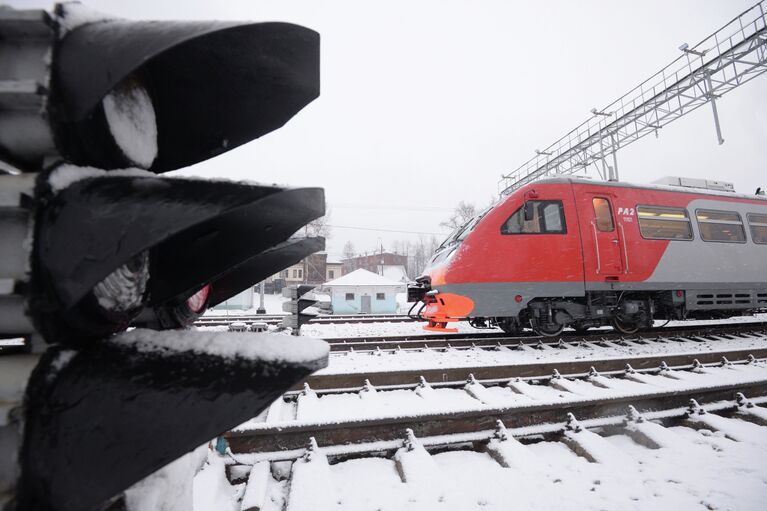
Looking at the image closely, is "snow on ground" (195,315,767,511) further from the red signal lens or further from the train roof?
the train roof

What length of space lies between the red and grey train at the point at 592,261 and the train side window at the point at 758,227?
46 centimetres

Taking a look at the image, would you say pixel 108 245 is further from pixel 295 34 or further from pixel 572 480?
pixel 572 480

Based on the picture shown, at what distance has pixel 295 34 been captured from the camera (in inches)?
34.8

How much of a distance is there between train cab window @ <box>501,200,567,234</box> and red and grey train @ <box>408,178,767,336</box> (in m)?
0.02

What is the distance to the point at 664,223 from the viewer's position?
7184 millimetres

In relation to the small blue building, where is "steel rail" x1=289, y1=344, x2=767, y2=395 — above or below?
below

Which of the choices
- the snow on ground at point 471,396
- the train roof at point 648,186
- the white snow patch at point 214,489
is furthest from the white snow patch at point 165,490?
the train roof at point 648,186

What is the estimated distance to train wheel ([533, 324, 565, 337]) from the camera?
266 inches

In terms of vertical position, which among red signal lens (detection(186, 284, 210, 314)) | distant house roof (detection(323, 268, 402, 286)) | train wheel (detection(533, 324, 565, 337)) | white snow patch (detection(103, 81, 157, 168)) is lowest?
train wheel (detection(533, 324, 565, 337))

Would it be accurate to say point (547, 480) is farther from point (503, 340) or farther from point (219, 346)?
point (503, 340)

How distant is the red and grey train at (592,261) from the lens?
6246 mm

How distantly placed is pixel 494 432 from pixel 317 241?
2118 millimetres

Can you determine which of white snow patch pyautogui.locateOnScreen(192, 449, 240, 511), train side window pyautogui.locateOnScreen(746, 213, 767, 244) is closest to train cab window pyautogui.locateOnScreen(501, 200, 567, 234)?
train side window pyautogui.locateOnScreen(746, 213, 767, 244)

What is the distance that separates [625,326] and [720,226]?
3.19m
